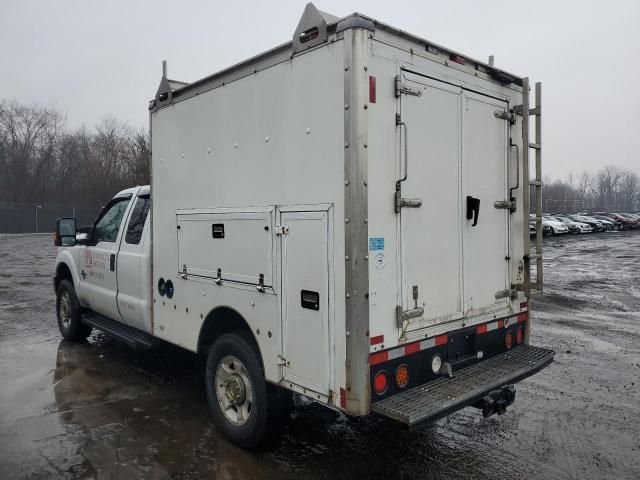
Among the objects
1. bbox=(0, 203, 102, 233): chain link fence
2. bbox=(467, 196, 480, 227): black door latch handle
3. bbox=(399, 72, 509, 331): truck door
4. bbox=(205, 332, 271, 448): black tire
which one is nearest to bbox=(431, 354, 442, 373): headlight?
bbox=(399, 72, 509, 331): truck door

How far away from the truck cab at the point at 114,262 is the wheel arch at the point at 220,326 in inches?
40.8

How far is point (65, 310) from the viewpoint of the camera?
7734 mm

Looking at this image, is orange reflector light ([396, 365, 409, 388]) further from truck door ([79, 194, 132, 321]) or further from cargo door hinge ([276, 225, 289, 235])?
truck door ([79, 194, 132, 321])

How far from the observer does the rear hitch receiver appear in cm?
381

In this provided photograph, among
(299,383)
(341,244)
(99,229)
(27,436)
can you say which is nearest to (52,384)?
(27,436)

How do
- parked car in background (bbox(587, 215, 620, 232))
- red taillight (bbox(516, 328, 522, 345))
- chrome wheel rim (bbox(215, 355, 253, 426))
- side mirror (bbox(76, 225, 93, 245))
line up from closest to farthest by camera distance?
chrome wheel rim (bbox(215, 355, 253, 426)) < red taillight (bbox(516, 328, 522, 345)) < side mirror (bbox(76, 225, 93, 245)) < parked car in background (bbox(587, 215, 620, 232))

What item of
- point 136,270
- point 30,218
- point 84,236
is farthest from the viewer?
point 30,218

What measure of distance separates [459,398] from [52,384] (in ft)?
15.1

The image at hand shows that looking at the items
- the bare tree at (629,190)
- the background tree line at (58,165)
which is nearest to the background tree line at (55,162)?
the background tree line at (58,165)

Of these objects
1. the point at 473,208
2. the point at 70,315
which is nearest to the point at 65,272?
the point at 70,315

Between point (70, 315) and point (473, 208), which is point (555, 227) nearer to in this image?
point (70, 315)

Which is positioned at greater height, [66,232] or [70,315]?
[66,232]

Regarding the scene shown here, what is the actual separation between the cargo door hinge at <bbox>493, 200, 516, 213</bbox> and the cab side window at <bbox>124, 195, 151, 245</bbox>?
3641 millimetres

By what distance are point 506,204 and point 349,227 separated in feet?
6.51
